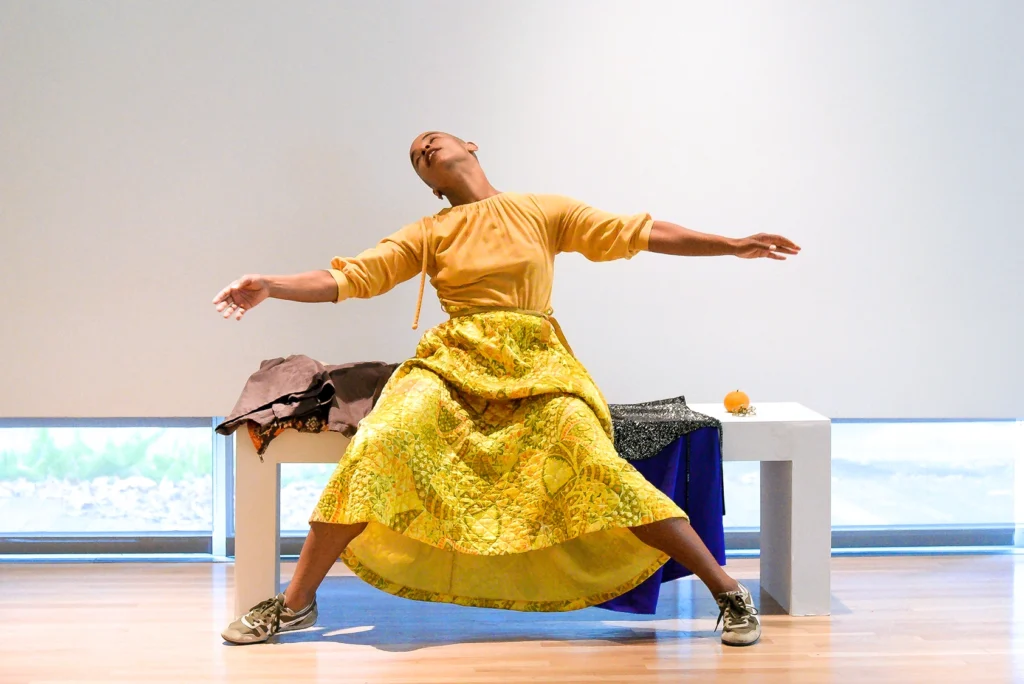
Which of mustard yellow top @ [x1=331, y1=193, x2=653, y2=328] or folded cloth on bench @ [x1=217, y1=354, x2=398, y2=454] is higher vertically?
mustard yellow top @ [x1=331, y1=193, x2=653, y2=328]

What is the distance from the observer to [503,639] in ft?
9.34

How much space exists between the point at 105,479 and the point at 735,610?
2.61 meters

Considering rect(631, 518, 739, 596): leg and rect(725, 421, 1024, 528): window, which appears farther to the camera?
rect(725, 421, 1024, 528): window

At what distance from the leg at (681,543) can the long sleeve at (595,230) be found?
0.89 metres

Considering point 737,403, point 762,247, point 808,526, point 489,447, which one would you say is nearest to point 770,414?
point 737,403

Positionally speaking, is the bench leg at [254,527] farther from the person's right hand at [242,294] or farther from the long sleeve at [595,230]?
the long sleeve at [595,230]

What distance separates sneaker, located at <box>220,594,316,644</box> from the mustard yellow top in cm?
93

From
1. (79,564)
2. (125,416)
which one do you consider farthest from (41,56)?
(79,564)

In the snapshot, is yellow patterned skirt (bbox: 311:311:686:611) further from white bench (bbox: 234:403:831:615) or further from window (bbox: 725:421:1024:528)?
window (bbox: 725:421:1024:528)

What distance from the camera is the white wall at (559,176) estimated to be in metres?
3.87

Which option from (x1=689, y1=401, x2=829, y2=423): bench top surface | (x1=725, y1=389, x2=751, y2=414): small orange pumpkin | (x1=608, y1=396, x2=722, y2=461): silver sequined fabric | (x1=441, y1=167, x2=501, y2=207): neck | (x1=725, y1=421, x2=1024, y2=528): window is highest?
(x1=441, y1=167, x2=501, y2=207): neck

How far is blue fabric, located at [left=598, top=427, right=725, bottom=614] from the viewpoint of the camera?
312cm

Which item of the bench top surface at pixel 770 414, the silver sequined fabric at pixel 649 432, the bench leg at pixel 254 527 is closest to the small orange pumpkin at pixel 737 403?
the bench top surface at pixel 770 414

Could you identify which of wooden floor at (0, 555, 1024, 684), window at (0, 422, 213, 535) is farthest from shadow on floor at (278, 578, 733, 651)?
window at (0, 422, 213, 535)
